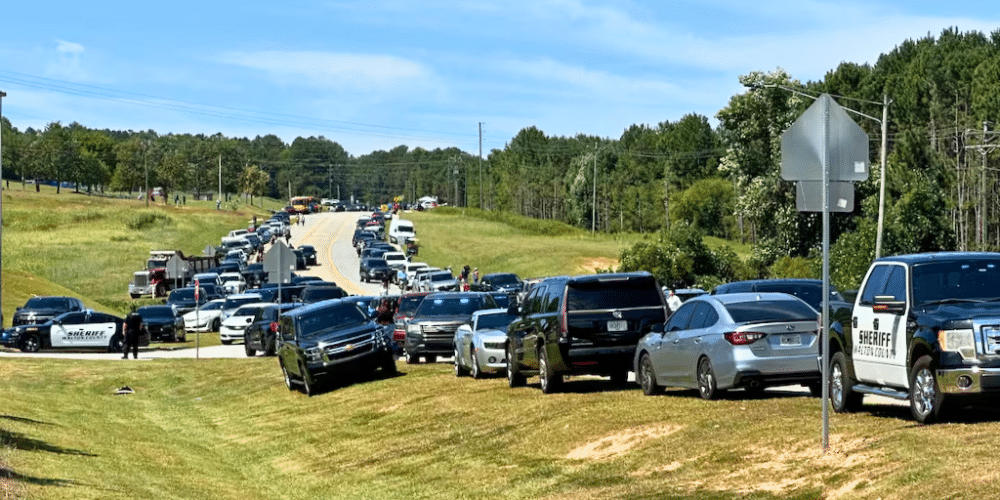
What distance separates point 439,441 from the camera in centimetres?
2233

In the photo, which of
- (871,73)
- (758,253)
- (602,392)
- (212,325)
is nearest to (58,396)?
(602,392)

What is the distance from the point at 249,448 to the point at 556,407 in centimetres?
589

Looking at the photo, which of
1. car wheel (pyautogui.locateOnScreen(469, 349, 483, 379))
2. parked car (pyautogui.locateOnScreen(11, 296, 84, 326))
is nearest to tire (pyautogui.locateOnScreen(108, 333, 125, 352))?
parked car (pyautogui.locateOnScreen(11, 296, 84, 326))

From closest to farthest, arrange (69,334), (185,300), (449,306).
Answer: (449,306) → (69,334) → (185,300)

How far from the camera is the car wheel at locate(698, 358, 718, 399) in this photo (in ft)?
67.2

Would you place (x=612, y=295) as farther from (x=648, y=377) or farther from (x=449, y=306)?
(x=449, y=306)

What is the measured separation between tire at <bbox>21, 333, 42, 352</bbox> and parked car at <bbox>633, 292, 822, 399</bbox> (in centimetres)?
3285

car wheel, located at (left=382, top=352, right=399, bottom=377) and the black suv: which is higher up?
the black suv

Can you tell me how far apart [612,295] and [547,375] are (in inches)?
67.1

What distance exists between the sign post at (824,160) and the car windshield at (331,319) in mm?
18595

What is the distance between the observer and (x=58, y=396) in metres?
34.4

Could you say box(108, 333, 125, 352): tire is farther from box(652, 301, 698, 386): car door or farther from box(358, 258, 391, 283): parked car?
box(358, 258, 391, 283): parked car

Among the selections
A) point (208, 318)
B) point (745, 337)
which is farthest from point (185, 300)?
point (745, 337)

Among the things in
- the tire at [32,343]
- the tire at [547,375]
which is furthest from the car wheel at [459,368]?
the tire at [32,343]
